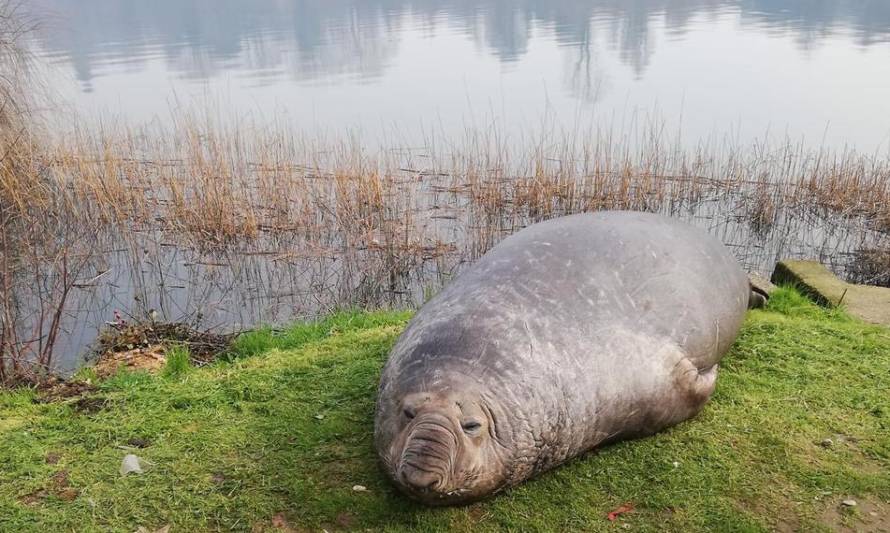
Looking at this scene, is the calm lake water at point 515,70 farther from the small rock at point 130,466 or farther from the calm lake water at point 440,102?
the small rock at point 130,466

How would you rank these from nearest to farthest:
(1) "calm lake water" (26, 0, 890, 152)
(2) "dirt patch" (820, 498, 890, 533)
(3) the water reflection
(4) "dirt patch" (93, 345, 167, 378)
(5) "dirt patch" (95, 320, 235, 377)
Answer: (2) "dirt patch" (820, 498, 890, 533)
(4) "dirt patch" (93, 345, 167, 378)
(5) "dirt patch" (95, 320, 235, 377)
(1) "calm lake water" (26, 0, 890, 152)
(3) the water reflection

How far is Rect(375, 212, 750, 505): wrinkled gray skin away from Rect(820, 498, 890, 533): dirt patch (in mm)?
792

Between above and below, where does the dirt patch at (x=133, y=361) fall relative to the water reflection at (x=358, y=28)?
below

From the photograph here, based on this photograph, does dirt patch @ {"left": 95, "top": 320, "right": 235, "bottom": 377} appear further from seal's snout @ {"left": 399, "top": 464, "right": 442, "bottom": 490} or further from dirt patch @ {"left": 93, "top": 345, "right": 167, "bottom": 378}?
seal's snout @ {"left": 399, "top": 464, "right": 442, "bottom": 490}

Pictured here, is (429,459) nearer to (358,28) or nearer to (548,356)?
(548,356)

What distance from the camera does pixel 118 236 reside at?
31.4ft

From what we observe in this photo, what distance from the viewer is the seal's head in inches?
110

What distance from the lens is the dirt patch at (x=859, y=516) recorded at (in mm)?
2926

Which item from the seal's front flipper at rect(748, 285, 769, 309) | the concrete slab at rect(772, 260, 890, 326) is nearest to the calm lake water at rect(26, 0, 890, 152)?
the concrete slab at rect(772, 260, 890, 326)

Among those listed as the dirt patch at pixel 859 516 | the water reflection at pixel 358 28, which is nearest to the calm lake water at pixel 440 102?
the water reflection at pixel 358 28

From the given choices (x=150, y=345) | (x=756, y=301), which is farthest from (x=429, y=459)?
(x=150, y=345)

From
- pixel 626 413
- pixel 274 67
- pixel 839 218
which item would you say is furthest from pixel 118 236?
pixel 274 67

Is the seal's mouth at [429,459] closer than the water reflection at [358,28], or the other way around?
the seal's mouth at [429,459]

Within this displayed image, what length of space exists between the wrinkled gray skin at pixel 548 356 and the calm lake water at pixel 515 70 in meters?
8.74
